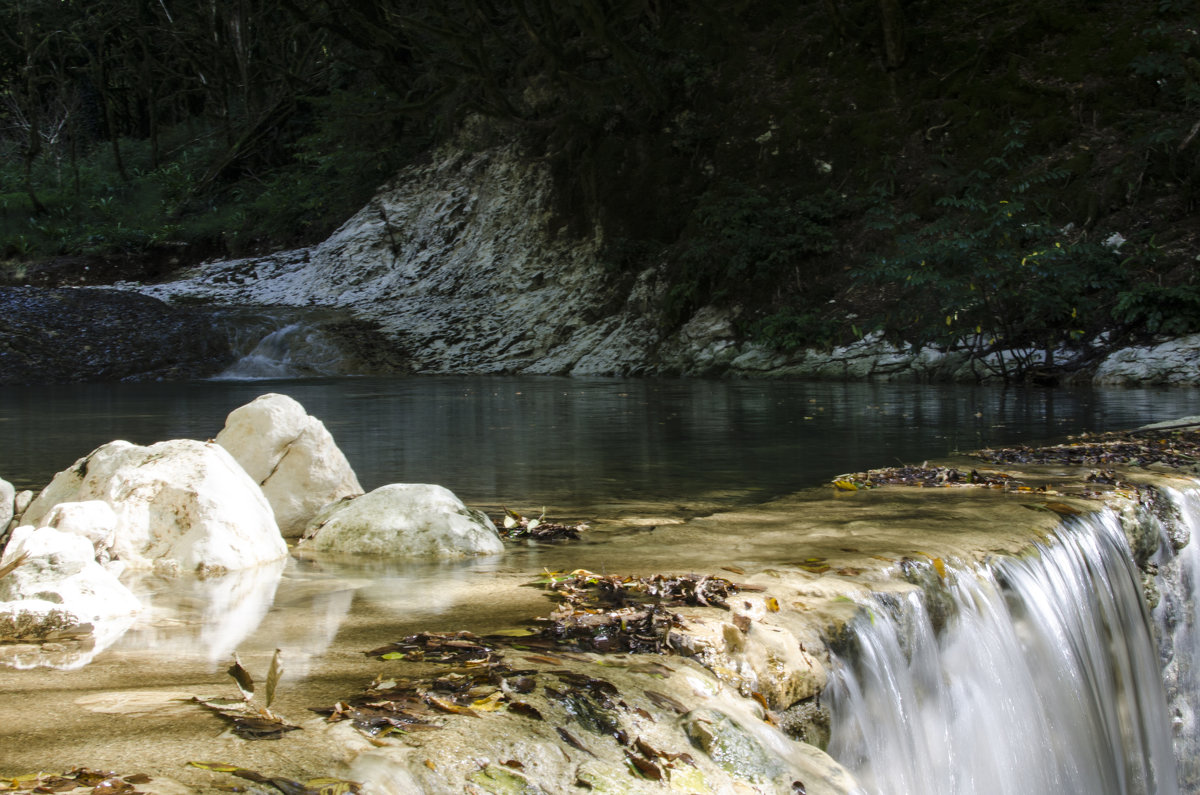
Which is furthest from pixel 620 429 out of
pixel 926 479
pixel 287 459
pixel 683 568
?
pixel 683 568

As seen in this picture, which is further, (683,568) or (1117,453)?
(1117,453)

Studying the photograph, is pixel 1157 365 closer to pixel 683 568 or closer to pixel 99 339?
pixel 683 568

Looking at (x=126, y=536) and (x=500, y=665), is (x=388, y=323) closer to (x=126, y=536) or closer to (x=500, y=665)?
(x=126, y=536)

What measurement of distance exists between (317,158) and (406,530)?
2660 cm

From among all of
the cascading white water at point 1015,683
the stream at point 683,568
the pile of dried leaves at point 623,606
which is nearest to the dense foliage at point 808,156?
the stream at point 683,568

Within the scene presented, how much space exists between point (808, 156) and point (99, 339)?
14890mm

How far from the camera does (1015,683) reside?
3.26m

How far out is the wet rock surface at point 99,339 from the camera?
64.1 feet

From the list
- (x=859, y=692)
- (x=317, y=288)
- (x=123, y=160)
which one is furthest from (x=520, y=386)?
(x=123, y=160)

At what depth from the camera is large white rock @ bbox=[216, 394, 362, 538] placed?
440cm

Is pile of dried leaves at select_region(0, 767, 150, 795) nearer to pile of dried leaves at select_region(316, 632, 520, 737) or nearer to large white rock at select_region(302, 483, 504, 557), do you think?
pile of dried leaves at select_region(316, 632, 520, 737)

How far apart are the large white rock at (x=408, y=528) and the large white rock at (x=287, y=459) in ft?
1.36

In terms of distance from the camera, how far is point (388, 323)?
2219cm

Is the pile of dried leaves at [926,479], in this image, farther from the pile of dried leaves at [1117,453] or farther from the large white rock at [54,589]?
the large white rock at [54,589]
